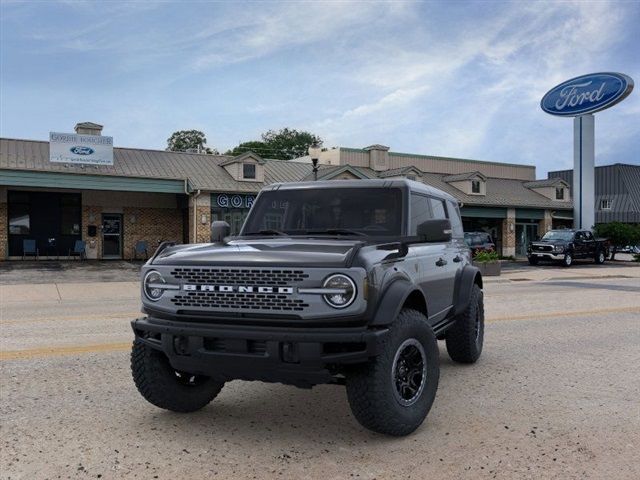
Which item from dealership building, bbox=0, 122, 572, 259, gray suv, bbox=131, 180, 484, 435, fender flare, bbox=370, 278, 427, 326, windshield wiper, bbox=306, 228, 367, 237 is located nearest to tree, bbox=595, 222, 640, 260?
dealership building, bbox=0, 122, 572, 259

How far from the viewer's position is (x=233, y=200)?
30.5m

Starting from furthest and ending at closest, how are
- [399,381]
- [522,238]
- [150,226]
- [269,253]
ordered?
[522,238] < [150,226] < [399,381] < [269,253]

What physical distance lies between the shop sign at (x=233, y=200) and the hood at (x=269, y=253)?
25636 mm

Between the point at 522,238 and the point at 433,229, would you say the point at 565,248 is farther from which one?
the point at 433,229

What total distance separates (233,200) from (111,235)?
651cm

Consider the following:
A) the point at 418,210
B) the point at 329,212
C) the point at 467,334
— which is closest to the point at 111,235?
the point at 467,334

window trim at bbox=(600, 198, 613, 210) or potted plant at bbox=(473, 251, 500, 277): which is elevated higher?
window trim at bbox=(600, 198, 613, 210)

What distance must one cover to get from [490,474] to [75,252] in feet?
95.0

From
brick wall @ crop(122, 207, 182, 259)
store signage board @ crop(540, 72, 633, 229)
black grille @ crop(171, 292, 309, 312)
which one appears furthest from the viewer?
store signage board @ crop(540, 72, 633, 229)

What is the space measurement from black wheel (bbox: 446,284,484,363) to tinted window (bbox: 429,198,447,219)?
2.94 feet

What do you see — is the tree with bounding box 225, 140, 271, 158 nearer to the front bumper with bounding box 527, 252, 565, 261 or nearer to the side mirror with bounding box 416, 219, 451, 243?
the front bumper with bounding box 527, 252, 565, 261

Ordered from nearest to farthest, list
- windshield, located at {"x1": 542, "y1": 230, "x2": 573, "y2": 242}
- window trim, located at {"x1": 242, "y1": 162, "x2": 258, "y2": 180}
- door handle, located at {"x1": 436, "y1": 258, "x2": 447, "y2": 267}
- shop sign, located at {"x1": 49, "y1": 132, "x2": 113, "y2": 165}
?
door handle, located at {"x1": 436, "y1": 258, "x2": 447, "y2": 267}, shop sign, located at {"x1": 49, "y1": 132, "x2": 113, "y2": 165}, windshield, located at {"x1": 542, "y1": 230, "x2": 573, "y2": 242}, window trim, located at {"x1": 242, "y1": 162, "x2": 258, "y2": 180}

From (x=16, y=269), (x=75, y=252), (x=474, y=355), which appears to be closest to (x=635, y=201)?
(x=75, y=252)

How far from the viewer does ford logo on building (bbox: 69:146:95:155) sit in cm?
2748
